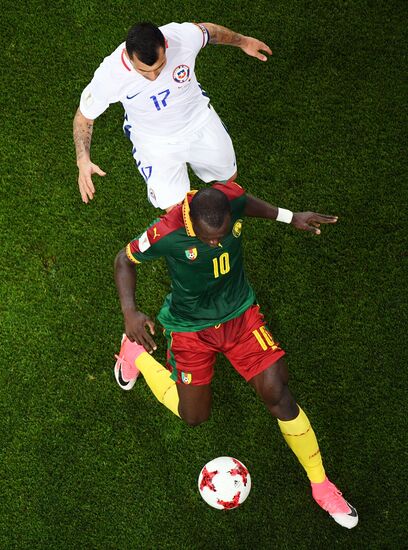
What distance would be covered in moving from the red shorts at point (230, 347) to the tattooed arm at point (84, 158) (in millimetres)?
1083

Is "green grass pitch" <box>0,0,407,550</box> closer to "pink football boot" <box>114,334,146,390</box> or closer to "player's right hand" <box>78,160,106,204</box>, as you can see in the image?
"pink football boot" <box>114,334,146,390</box>

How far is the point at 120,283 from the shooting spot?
494 centimetres

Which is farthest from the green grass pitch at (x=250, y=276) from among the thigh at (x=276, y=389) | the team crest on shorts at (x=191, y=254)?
the team crest on shorts at (x=191, y=254)

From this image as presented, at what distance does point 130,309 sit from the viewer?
4.79m

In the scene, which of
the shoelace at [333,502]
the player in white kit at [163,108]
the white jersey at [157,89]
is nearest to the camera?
the player in white kit at [163,108]

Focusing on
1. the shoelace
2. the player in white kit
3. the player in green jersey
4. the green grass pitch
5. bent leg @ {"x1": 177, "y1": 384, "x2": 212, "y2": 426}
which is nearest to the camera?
the player in green jersey

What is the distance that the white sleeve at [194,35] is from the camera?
5.19 meters

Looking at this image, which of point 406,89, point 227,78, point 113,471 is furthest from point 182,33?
point 113,471

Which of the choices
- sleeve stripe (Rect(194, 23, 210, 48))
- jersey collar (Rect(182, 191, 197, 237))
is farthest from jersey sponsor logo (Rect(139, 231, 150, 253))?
sleeve stripe (Rect(194, 23, 210, 48))

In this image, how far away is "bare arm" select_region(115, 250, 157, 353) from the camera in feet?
15.3

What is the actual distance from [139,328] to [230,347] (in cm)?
73

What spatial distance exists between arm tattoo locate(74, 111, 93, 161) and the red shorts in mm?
1327

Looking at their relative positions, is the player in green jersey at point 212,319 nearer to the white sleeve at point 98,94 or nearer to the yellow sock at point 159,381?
→ the yellow sock at point 159,381

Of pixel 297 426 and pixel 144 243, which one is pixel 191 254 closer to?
pixel 144 243
